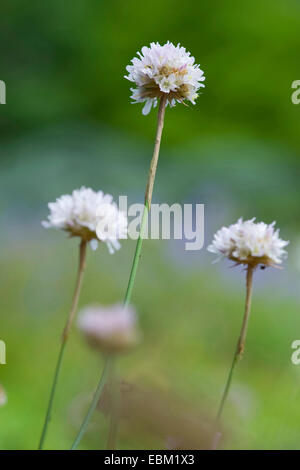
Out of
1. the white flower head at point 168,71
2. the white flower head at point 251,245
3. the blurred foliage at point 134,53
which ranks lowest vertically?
the white flower head at point 251,245

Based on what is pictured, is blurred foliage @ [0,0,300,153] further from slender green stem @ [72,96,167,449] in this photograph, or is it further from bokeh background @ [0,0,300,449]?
slender green stem @ [72,96,167,449]

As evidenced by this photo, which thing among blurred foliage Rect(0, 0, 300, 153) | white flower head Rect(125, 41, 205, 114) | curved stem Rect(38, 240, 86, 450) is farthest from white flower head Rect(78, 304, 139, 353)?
blurred foliage Rect(0, 0, 300, 153)

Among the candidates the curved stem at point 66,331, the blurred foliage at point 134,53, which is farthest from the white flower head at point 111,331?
the blurred foliage at point 134,53

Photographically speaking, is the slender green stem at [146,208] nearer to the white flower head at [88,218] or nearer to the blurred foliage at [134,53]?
the white flower head at [88,218]

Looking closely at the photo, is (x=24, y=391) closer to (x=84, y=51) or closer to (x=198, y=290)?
(x=198, y=290)

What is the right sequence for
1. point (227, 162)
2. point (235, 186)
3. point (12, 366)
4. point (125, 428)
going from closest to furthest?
point (125, 428), point (12, 366), point (235, 186), point (227, 162)

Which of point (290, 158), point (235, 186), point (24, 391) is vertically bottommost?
point (24, 391)

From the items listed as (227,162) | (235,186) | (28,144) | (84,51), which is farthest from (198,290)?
(84,51)
